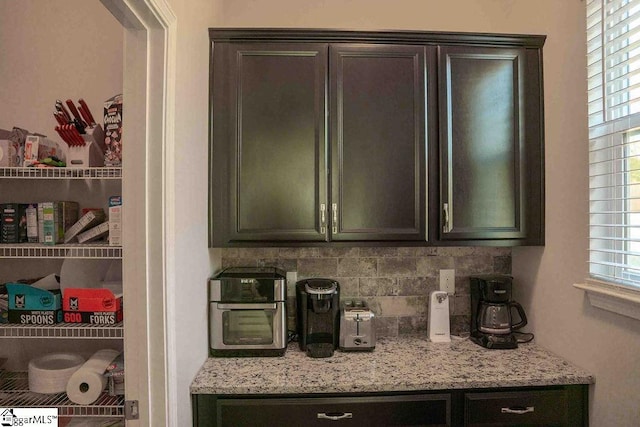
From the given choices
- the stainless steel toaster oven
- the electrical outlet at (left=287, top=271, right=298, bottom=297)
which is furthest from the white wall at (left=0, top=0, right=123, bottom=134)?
the electrical outlet at (left=287, top=271, right=298, bottom=297)

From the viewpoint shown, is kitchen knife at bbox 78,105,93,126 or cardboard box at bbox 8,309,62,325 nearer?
cardboard box at bbox 8,309,62,325

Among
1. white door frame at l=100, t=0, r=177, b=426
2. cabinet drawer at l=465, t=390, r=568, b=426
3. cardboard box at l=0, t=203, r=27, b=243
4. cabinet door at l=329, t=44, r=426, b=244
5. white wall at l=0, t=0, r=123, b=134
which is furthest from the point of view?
cabinet door at l=329, t=44, r=426, b=244

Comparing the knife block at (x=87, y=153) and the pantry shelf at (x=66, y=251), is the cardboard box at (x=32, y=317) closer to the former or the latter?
the pantry shelf at (x=66, y=251)

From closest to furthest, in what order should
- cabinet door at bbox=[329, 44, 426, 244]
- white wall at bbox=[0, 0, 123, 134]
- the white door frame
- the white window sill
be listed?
the white door frame → the white window sill → white wall at bbox=[0, 0, 123, 134] → cabinet door at bbox=[329, 44, 426, 244]

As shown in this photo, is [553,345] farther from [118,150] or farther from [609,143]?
[118,150]

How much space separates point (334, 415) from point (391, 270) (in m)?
0.82

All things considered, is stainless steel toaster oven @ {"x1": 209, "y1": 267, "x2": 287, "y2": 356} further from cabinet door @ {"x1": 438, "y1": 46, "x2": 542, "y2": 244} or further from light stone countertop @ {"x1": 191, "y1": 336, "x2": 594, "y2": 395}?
cabinet door @ {"x1": 438, "y1": 46, "x2": 542, "y2": 244}

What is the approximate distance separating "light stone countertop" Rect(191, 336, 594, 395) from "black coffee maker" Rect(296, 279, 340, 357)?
0.06m

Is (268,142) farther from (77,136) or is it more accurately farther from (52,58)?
(52,58)

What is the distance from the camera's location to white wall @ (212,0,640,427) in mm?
1351

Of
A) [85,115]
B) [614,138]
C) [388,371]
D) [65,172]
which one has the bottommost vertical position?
[388,371]

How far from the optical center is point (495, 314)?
5.77ft

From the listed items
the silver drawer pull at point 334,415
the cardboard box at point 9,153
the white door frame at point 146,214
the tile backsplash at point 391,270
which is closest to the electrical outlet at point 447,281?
the tile backsplash at point 391,270

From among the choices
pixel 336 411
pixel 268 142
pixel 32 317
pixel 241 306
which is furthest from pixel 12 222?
pixel 336 411
